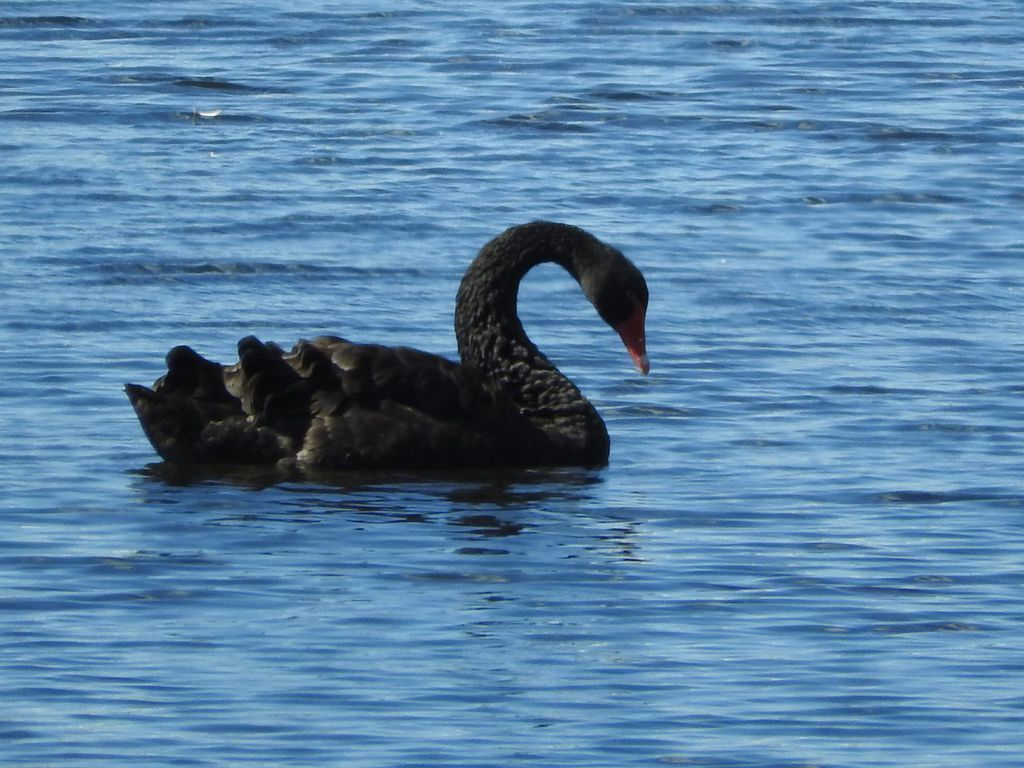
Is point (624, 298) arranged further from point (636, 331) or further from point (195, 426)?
point (195, 426)

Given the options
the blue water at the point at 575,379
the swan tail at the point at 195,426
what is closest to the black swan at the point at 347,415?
the swan tail at the point at 195,426

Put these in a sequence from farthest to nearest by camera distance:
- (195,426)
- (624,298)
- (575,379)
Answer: (575,379)
(624,298)
(195,426)

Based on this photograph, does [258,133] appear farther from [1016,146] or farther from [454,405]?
[454,405]

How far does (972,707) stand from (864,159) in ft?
30.5

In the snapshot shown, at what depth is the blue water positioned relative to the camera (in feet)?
21.7

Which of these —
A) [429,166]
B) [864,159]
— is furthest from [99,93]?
[864,159]

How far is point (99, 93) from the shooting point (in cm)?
1788

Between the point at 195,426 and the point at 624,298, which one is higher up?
the point at 624,298

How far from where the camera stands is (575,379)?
426 inches

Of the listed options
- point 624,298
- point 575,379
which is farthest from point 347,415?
point 575,379

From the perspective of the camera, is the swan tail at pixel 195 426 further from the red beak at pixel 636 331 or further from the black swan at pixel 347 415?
the red beak at pixel 636 331

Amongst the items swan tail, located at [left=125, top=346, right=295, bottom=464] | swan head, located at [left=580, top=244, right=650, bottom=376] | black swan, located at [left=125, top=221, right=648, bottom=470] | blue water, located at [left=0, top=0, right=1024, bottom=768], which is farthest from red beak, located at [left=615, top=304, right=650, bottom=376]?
swan tail, located at [left=125, top=346, right=295, bottom=464]

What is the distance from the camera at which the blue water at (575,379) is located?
21.7 ft

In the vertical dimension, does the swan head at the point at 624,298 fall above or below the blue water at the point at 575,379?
above
